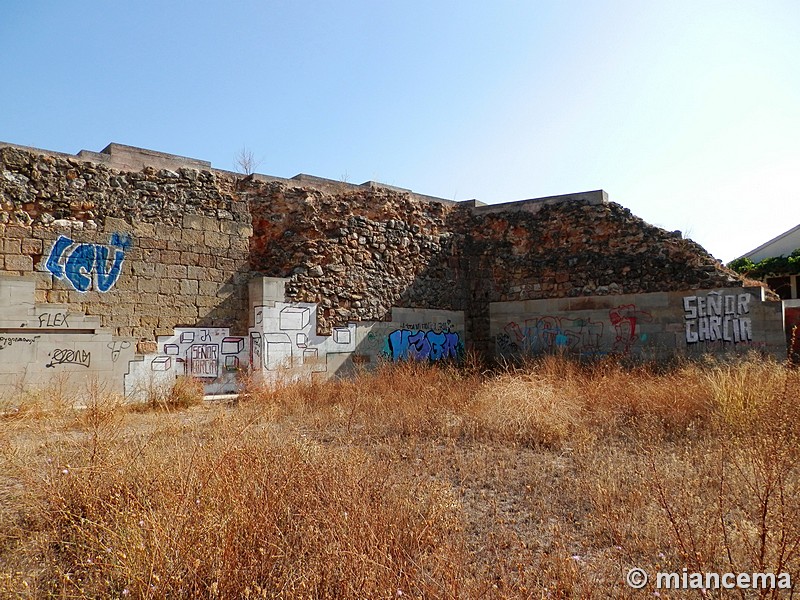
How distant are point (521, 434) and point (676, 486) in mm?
2329

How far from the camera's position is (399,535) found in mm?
3459

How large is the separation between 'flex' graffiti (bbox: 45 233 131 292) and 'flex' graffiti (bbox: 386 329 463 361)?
6.43 meters

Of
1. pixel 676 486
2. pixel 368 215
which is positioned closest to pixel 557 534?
pixel 676 486

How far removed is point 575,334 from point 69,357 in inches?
432

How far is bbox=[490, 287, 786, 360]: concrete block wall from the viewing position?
1181cm

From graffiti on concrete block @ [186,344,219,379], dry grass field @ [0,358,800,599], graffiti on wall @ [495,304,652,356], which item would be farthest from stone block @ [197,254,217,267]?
graffiti on wall @ [495,304,652,356]

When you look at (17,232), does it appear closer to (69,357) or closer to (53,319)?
(53,319)

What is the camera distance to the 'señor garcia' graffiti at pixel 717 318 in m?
11.9

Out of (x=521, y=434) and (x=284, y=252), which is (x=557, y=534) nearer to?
(x=521, y=434)

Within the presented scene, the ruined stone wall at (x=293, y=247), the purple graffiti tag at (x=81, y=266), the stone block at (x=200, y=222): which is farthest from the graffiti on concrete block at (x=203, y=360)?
the stone block at (x=200, y=222)

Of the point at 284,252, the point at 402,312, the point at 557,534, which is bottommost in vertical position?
the point at 557,534

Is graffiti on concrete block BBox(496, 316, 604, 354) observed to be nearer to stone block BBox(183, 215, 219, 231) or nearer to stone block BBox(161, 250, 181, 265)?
stone block BBox(183, 215, 219, 231)

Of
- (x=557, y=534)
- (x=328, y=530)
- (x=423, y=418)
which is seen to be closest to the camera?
(x=328, y=530)

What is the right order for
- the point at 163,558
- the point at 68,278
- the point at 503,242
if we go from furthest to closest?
1. the point at 503,242
2. the point at 68,278
3. the point at 163,558
